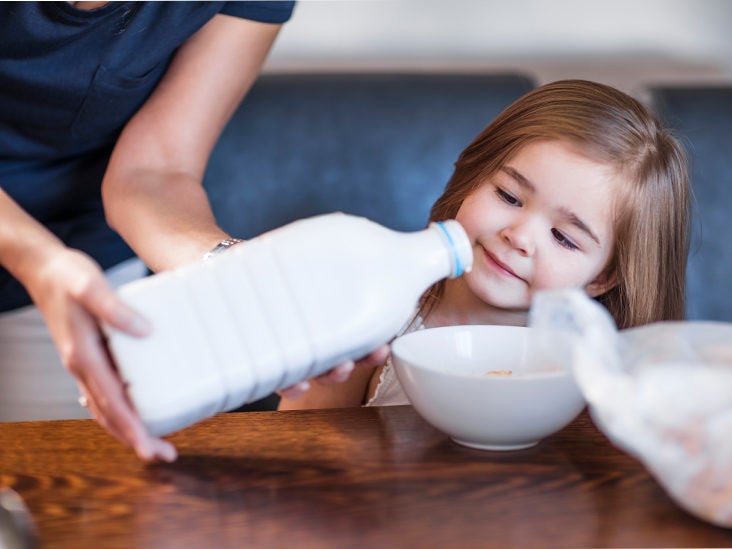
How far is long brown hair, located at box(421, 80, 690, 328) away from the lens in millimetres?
1233

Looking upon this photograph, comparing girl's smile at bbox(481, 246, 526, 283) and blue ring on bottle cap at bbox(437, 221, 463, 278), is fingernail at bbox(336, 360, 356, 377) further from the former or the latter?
girl's smile at bbox(481, 246, 526, 283)

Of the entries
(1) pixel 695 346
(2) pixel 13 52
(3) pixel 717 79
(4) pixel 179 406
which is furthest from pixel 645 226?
(3) pixel 717 79

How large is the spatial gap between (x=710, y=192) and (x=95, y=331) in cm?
158

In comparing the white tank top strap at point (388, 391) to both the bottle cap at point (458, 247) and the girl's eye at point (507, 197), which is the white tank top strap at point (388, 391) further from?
the bottle cap at point (458, 247)

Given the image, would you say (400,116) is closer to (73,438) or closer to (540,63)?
(540,63)

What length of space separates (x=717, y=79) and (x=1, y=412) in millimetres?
1774

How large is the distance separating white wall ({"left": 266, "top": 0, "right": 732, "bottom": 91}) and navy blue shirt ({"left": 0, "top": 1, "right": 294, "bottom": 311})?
71 centimetres

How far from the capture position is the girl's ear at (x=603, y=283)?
1302mm

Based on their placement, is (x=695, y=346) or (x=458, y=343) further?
(x=458, y=343)

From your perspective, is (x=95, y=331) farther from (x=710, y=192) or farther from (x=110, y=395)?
(x=710, y=192)

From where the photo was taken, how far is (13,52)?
1.21 metres

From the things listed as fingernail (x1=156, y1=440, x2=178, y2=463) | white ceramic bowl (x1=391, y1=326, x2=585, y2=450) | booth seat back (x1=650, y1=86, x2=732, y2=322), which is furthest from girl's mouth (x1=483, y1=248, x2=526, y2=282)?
booth seat back (x1=650, y1=86, x2=732, y2=322)

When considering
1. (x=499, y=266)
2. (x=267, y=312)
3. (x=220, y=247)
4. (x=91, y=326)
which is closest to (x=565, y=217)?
(x=499, y=266)

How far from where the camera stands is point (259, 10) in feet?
4.23
